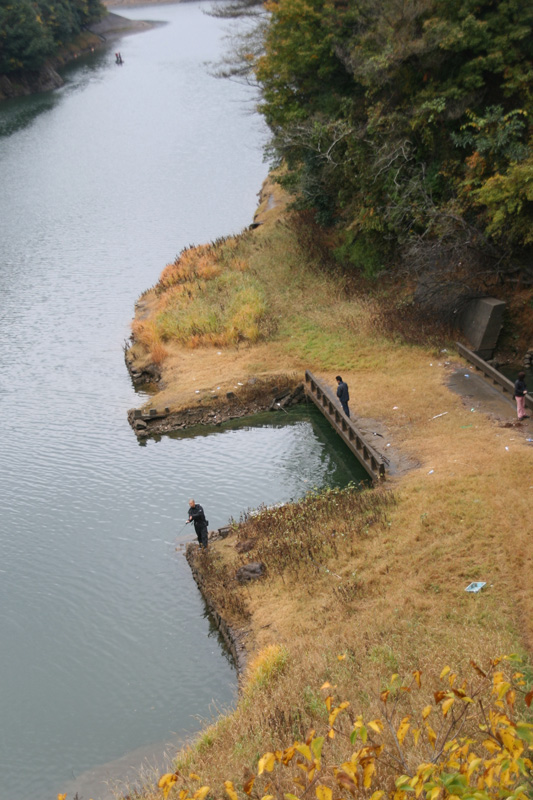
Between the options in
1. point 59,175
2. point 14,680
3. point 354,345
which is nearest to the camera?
point 14,680

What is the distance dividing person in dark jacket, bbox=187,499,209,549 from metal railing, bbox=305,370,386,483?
4.35 m

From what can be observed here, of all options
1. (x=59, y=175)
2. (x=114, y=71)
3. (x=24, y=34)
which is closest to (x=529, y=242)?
(x=59, y=175)

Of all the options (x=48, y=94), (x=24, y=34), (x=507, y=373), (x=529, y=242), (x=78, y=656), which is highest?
(x=24, y=34)

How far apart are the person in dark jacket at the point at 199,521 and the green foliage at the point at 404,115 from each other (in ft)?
41.7

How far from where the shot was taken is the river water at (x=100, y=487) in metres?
14.7

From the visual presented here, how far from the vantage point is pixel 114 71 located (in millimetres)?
88312

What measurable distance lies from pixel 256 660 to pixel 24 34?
248ft

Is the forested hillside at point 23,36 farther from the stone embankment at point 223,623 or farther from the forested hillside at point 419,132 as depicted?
the stone embankment at point 223,623

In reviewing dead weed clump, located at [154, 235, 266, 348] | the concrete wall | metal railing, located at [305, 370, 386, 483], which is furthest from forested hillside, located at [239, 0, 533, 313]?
metal railing, located at [305, 370, 386, 483]

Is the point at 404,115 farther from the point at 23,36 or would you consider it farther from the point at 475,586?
the point at 23,36

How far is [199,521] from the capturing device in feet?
59.6


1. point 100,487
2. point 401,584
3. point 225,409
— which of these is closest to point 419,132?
point 225,409

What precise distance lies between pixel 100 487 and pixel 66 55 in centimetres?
8704

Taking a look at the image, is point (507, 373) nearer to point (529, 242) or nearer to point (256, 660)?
point (529, 242)
